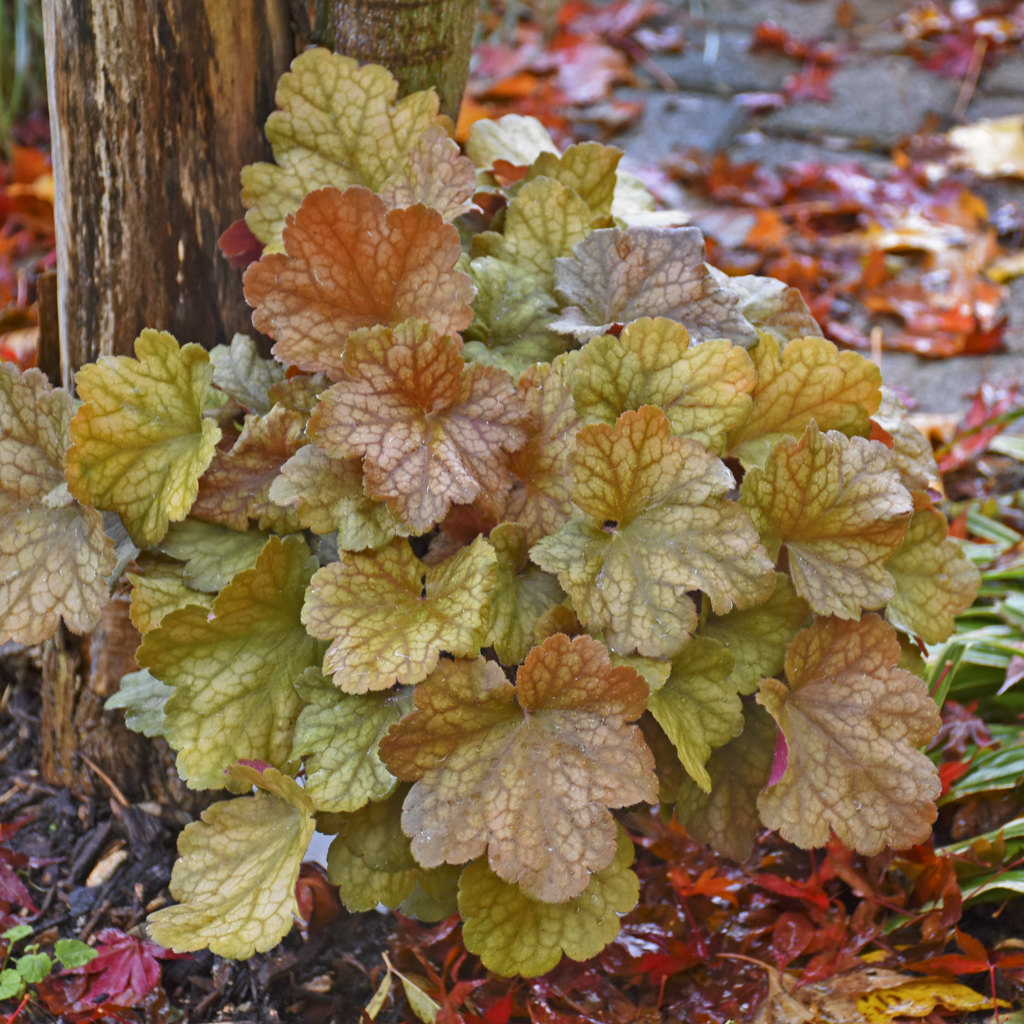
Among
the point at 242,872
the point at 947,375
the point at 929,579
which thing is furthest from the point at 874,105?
the point at 242,872

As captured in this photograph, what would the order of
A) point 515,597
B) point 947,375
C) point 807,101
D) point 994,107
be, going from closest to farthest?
1. point 515,597
2. point 947,375
3. point 994,107
4. point 807,101

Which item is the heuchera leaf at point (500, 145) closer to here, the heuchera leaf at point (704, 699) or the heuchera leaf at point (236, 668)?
the heuchera leaf at point (236, 668)

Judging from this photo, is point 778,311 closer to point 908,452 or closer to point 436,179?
point 908,452

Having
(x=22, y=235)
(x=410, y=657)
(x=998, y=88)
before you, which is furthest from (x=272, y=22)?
(x=998, y=88)

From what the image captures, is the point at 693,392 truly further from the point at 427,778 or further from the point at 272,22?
the point at 272,22

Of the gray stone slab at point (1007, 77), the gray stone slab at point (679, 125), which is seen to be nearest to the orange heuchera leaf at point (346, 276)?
the gray stone slab at point (679, 125)

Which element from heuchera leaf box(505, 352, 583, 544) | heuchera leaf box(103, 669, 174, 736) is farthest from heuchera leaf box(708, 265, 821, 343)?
heuchera leaf box(103, 669, 174, 736)

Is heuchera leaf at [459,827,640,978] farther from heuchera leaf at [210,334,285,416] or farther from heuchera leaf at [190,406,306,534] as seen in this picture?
heuchera leaf at [210,334,285,416]
